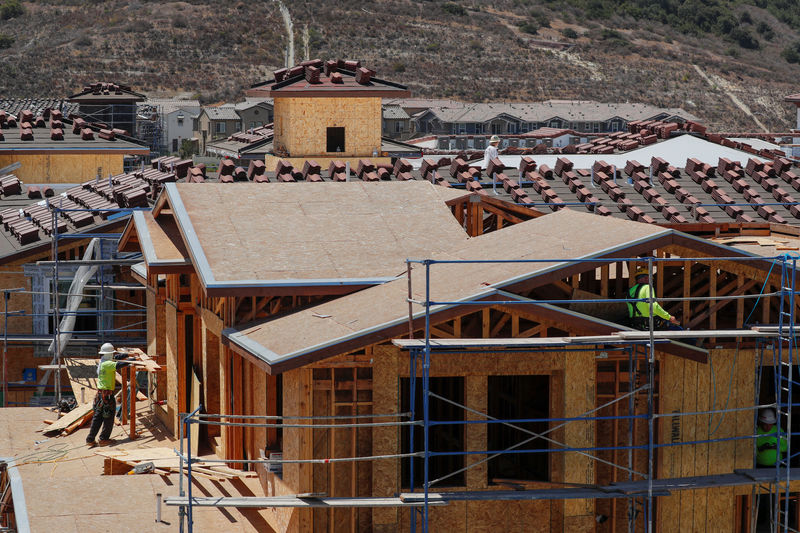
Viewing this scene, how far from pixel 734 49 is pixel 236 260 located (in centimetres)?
14225

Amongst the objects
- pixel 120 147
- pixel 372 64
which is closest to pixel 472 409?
pixel 120 147

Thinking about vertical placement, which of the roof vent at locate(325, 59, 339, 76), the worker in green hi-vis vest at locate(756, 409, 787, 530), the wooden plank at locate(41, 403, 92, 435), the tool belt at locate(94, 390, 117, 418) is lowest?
the wooden plank at locate(41, 403, 92, 435)

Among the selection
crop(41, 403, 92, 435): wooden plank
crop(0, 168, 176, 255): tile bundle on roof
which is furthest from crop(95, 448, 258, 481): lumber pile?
crop(0, 168, 176, 255): tile bundle on roof

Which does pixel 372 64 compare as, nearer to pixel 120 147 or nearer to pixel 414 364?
pixel 120 147

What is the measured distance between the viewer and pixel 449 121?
10306 cm

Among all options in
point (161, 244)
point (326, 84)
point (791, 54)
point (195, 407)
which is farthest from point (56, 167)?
point (791, 54)

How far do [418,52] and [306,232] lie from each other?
381 feet

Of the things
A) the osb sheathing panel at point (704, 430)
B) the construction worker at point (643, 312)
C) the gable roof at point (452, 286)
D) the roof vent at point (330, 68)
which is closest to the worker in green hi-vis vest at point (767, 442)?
the osb sheathing panel at point (704, 430)

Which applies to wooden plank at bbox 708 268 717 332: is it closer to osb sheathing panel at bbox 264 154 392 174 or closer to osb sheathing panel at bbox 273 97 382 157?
osb sheathing panel at bbox 264 154 392 174

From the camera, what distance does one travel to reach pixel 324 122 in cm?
4694

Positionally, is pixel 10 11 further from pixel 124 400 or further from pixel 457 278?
pixel 457 278

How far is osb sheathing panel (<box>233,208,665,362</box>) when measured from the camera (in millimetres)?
14703

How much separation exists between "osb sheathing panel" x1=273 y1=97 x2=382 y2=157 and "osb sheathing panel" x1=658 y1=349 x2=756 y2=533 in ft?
104

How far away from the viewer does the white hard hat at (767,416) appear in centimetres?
1642
